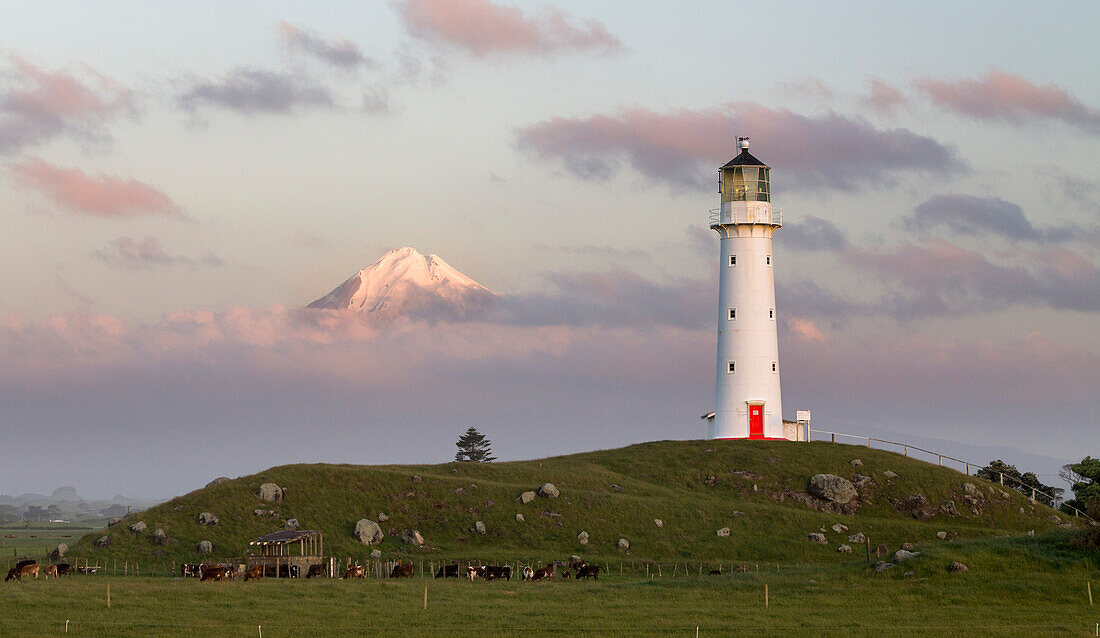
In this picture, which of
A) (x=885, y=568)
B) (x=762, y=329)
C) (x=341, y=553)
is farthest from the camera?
(x=762, y=329)

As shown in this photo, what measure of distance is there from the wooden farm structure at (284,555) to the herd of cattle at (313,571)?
79 mm

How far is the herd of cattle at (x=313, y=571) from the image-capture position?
6994 centimetres

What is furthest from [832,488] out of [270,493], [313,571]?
[313,571]

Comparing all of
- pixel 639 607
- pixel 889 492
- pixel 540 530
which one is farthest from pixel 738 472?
pixel 639 607

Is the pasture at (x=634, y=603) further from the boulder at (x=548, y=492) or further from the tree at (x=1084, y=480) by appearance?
the tree at (x=1084, y=480)

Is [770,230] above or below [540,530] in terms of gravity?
above

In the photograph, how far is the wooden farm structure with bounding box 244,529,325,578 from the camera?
7275cm

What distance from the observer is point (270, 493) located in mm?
88625

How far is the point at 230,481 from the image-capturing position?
91.9 metres

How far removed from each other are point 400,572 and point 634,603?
704 inches

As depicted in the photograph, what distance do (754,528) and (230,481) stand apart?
129ft

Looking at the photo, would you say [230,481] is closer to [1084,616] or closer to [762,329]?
[762,329]

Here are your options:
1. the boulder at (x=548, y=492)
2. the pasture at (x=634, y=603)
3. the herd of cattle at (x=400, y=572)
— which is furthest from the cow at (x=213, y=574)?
the boulder at (x=548, y=492)

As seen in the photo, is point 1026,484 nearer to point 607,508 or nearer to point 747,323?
point 747,323
